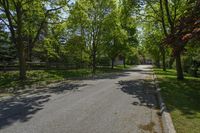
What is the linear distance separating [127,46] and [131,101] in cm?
4935

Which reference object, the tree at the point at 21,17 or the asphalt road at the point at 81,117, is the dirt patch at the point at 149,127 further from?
the tree at the point at 21,17

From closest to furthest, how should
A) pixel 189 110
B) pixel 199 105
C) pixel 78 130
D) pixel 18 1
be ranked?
pixel 78 130, pixel 189 110, pixel 199 105, pixel 18 1

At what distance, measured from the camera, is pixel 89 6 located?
42.8m

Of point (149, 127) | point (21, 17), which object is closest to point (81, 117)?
point (149, 127)

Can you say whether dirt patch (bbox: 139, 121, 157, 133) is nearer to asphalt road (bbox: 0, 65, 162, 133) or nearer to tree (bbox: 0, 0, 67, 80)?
asphalt road (bbox: 0, 65, 162, 133)

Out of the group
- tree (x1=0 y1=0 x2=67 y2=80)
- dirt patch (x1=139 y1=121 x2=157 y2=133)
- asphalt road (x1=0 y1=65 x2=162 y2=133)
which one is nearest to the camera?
asphalt road (x1=0 y1=65 x2=162 y2=133)

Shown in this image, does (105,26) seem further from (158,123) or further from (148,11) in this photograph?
(158,123)

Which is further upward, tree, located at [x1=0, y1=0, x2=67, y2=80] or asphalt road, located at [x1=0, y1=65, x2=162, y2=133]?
tree, located at [x1=0, y1=0, x2=67, y2=80]

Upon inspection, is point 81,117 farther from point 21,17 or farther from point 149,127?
point 21,17

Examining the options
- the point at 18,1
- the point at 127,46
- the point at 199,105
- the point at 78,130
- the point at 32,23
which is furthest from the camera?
the point at 127,46

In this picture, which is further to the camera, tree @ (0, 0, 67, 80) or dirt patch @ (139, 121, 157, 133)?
tree @ (0, 0, 67, 80)

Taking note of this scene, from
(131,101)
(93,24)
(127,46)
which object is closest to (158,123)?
(131,101)

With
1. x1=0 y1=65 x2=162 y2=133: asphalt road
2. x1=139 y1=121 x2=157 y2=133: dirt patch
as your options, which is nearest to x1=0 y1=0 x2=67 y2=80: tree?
x1=0 y1=65 x2=162 y2=133: asphalt road

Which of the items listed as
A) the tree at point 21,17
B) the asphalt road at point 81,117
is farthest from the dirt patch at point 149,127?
the tree at point 21,17
